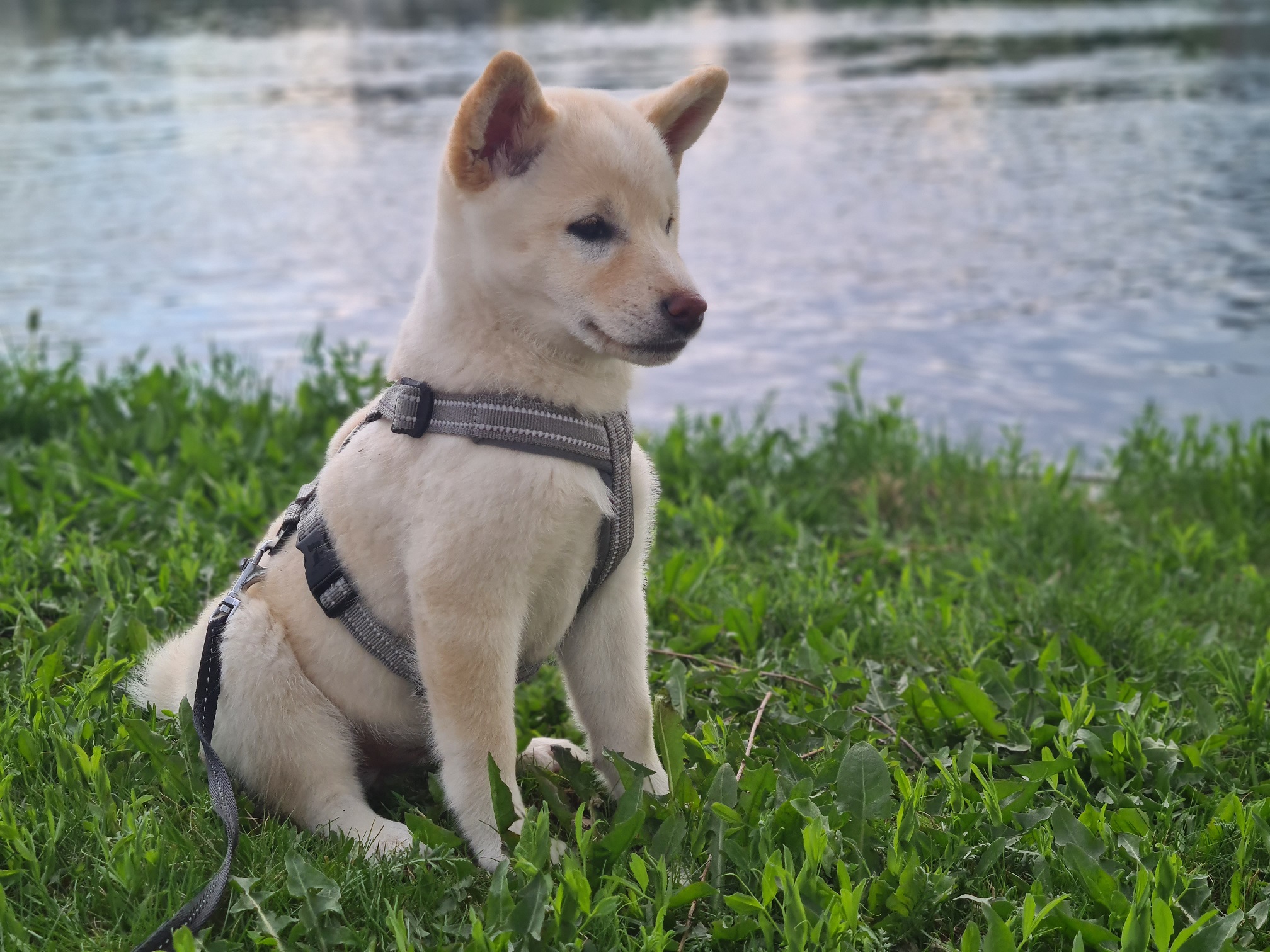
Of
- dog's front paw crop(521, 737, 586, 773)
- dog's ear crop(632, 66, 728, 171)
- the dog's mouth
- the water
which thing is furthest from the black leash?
the water

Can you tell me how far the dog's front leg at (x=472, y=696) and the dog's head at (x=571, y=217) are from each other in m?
0.62

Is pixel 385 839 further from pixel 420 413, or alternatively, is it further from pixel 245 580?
pixel 420 413

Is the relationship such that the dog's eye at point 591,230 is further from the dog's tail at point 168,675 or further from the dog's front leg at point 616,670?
the dog's tail at point 168,675

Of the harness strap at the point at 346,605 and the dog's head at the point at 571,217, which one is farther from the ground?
the dog's head at the point at 571,217

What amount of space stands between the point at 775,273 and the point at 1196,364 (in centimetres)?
349

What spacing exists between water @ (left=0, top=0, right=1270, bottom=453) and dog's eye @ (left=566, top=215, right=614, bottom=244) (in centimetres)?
334

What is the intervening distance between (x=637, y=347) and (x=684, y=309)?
0.44 feet

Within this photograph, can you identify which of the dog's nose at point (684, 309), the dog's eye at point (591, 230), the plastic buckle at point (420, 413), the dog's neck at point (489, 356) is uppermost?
the dog's eye at point (591, 230)

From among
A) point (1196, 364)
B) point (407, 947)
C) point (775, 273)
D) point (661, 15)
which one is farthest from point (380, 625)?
point (661, 15)

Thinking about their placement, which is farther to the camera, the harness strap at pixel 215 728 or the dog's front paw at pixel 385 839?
the dog's front paw at pixel 385 839

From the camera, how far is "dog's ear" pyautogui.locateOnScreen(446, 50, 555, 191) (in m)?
2.48

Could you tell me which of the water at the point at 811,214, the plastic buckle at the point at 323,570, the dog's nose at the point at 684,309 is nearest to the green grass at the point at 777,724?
the plastic buckle at the point at 323,570

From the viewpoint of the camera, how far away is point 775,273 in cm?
1018

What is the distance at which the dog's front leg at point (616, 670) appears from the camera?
2879mm
